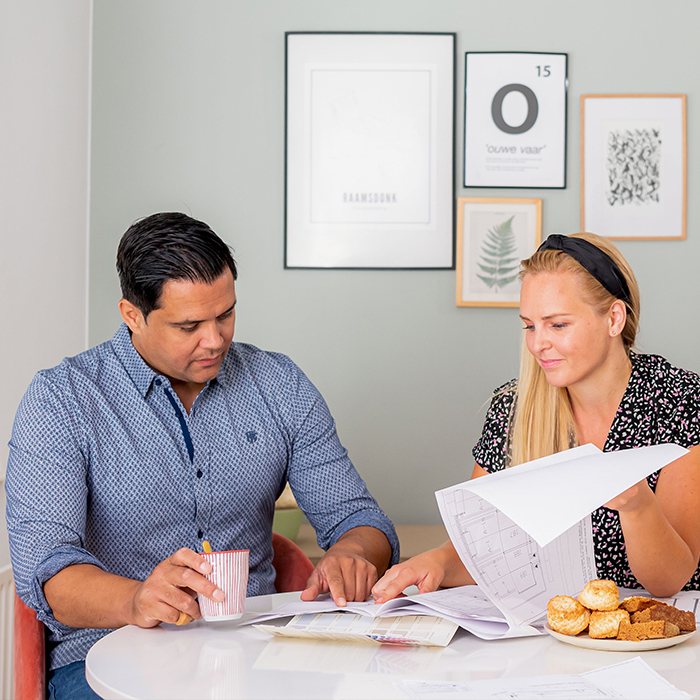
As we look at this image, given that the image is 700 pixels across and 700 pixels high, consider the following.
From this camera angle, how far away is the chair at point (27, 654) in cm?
129

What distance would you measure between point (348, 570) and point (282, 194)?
1.60 m

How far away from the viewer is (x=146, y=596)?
105 centimetres

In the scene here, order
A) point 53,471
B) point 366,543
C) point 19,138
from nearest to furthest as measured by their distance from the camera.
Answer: point 53,471
point 366,543
point 19,138

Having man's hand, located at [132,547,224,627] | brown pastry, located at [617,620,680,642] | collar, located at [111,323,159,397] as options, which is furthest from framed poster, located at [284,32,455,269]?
brown pastry, located at [617,620,680,642]

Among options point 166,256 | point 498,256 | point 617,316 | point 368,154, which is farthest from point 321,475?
point 368,154

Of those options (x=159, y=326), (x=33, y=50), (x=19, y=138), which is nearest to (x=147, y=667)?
(x=159, y=326)

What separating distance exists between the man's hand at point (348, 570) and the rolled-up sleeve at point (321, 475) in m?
0.12

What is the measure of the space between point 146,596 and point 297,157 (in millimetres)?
1781

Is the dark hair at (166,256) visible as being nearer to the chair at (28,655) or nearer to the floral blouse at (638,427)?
the chair at (28,655)

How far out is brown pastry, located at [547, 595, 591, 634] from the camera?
38.1 inches

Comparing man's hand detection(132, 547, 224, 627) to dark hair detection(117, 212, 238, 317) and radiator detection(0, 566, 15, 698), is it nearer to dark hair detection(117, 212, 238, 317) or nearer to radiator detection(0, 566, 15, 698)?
dark hair detection(117, 212, 238, 317)

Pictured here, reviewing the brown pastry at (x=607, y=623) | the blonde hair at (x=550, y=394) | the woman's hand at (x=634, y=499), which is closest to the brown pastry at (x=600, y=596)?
the brown pastry at (x=607, y=623)

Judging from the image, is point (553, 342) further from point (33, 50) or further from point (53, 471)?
point (33, 50)

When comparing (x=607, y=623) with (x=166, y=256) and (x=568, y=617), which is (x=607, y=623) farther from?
(x=166, y=256)
